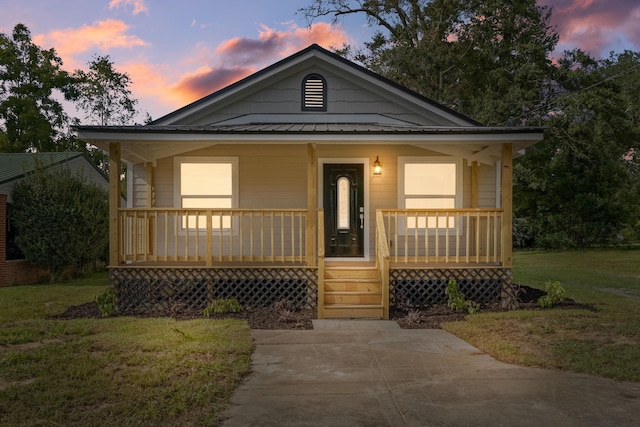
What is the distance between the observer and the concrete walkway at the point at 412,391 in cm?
436

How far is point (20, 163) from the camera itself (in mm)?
18344

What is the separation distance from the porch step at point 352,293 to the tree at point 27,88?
2947cm

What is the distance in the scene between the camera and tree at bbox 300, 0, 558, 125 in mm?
26906

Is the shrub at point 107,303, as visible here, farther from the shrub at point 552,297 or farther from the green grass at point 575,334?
the shrub at point 552,297

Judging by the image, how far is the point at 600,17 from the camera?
28.4m

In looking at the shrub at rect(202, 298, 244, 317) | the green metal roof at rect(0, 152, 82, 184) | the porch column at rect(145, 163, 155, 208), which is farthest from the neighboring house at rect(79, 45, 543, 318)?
the green metal roof at rect(0, 152, 82, 184)

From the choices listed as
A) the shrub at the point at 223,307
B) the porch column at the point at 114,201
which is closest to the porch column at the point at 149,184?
the porch column at the point at 114,201

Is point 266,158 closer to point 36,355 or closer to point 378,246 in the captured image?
point 378,246

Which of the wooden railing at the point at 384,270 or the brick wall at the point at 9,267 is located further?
the brick wall at the point at 9,267

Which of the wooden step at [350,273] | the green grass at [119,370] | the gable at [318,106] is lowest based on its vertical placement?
the green grass at [119,370]

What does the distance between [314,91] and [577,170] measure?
65.3 feet

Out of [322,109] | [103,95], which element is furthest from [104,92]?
[322,109]

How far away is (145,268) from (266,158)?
3.64m

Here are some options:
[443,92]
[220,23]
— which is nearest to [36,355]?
[220,23]
